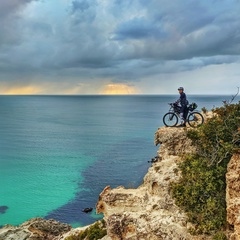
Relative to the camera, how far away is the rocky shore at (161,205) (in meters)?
18.0

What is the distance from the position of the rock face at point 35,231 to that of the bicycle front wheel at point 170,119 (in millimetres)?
18182

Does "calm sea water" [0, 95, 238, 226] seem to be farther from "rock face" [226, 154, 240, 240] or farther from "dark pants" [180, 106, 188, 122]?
"rock face" [226, 154, 240, 240]

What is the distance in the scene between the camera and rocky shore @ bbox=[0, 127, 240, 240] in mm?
17953

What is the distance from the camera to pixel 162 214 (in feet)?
65.5

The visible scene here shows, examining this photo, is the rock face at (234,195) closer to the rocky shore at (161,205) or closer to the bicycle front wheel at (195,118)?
the rocky shore at (161,205)

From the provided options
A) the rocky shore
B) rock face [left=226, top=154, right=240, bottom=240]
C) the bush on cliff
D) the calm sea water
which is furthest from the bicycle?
the calm sea water

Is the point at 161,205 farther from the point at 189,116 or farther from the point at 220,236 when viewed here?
the point at 189,116

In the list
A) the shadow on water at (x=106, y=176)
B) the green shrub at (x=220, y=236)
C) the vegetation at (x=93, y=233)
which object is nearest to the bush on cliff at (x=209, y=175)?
the green shrub at (x=220, y=236)

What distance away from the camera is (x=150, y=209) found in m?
20.6

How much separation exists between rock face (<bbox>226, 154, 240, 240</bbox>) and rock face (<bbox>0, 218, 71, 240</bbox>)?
74.3 ft

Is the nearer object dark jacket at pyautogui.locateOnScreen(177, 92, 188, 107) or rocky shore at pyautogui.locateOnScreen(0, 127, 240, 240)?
rocky shore at pyautogui.locateOnScreen(0, 127, 240, 240)

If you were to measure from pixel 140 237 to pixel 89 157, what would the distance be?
62860mm

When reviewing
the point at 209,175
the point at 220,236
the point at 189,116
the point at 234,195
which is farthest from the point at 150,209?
the point at 189,116

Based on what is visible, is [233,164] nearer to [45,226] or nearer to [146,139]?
[45,226]
